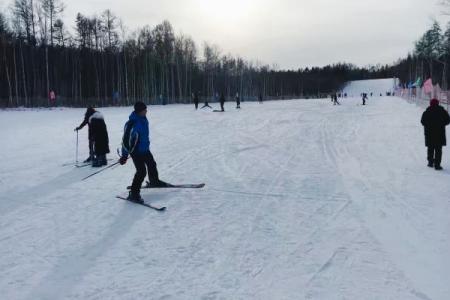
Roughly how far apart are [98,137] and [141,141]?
3764 mm

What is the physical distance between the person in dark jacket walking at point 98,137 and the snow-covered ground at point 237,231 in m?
0.49

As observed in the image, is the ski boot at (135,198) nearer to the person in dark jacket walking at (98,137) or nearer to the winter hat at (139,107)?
the winter hat at (139,107)

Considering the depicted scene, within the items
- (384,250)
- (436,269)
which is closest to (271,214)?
(384,250)

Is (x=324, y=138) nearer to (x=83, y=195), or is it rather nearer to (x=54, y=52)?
(x=83, y=195)

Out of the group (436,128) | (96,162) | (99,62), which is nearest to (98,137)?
(96,162)

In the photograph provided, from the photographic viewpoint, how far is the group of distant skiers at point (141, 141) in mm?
7070

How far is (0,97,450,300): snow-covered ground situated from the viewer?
407 cm

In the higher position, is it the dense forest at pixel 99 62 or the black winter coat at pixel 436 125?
the dense forest at pixel 99 62

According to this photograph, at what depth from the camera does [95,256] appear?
15.9ft

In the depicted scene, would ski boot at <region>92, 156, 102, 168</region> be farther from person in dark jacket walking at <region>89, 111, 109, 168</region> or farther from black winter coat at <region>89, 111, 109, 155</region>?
black winter coat at <region>89, 111, 109, 155</region>

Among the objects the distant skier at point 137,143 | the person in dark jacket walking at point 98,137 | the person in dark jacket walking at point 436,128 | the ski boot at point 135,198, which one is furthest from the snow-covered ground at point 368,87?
the ski boot at point 135,198

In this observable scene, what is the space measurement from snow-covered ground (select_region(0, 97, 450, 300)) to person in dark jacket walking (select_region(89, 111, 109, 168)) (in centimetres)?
49

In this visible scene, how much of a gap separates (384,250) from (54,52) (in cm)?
5665

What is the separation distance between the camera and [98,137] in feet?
34.4
